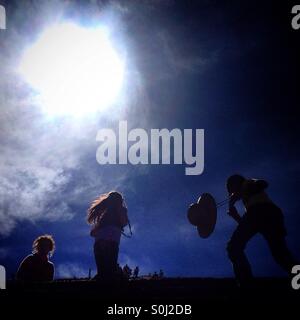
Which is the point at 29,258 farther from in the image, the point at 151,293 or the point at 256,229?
the point at 256,229

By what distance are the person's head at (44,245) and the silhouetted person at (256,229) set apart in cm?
351

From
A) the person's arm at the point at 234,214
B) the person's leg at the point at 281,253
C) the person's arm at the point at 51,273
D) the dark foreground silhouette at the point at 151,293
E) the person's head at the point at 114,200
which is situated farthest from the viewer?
the person's arm at the point at 51,273

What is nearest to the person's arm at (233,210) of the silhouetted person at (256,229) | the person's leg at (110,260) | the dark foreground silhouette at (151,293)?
the silhouetted person at (256,229)

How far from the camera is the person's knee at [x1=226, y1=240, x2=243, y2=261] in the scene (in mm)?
5816

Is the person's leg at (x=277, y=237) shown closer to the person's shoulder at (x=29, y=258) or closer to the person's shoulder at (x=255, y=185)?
the person's shoulder at (x=255, y=185)

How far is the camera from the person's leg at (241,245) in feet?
18.6

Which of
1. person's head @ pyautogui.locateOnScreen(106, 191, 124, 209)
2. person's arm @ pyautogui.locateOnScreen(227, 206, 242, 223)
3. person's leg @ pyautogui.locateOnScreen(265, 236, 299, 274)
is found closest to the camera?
person's leg @ pyautogui.locateOnScreen(265, 236, 299, 274)

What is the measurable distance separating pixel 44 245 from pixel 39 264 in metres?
0.37

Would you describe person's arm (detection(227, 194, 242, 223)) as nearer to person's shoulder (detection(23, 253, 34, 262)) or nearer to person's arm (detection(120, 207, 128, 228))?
person's arm (detection(120, 207, 128, 228))

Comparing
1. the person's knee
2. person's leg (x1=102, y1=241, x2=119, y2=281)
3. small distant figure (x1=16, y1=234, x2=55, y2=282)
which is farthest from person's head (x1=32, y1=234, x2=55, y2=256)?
the person's knee

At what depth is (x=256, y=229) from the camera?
584 cm

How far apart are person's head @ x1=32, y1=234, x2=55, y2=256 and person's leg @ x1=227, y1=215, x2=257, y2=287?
3512 mm
